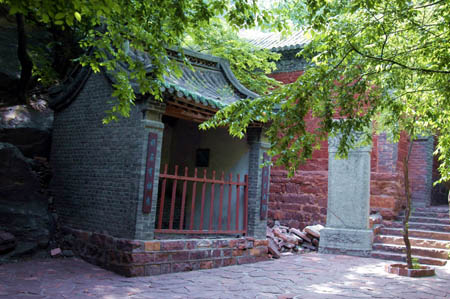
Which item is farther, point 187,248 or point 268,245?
point 268,245

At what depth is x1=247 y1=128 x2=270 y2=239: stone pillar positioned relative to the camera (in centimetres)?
813

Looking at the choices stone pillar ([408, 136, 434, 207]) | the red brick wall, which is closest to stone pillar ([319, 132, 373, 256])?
the red brick wall

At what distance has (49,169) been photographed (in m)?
8.41

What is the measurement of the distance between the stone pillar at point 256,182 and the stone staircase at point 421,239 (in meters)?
3.02

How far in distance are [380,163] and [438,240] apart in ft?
8.54

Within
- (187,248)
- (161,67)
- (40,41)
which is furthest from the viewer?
(40,41)

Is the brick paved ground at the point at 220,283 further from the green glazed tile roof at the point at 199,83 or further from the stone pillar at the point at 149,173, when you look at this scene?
the green glazed tile roof at the point at 199,83

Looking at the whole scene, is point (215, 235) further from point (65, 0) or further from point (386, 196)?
point (65, 0)

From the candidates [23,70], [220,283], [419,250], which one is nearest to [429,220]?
[419,250]

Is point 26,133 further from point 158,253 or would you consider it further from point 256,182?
point 256,182

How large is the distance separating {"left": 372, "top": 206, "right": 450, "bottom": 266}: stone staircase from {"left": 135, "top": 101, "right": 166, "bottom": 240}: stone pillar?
5.54m

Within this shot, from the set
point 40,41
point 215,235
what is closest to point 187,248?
point 215,235

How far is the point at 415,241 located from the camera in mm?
9328

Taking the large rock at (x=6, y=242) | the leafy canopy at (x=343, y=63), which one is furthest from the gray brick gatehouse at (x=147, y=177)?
the leafy canopy at (x=343, y=63)
